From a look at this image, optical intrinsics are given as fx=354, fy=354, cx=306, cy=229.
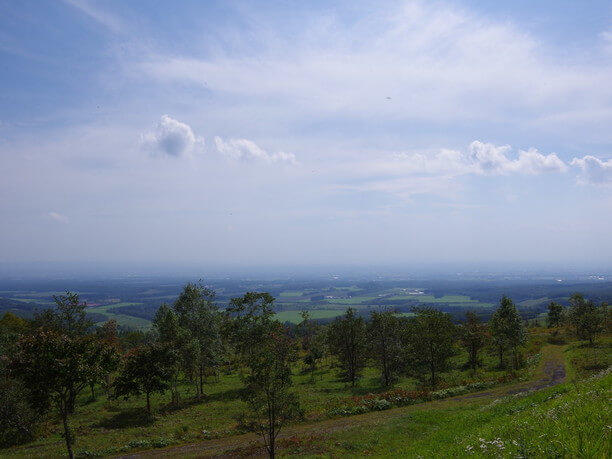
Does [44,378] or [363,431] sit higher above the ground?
[44,378]

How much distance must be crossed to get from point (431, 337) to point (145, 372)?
3801 cm

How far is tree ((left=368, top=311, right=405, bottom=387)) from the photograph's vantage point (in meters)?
54.3

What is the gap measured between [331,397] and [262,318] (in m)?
14.0

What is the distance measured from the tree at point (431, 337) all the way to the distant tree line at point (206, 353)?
14cm

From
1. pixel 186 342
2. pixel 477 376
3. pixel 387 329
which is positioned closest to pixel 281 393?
pixel 186 342

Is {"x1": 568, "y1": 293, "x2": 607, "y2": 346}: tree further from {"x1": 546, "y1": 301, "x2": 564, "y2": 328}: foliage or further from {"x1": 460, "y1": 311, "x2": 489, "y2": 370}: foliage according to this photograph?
{"x1": 546, "y1": 301, "x2": 564, "y2": 328}: foliage

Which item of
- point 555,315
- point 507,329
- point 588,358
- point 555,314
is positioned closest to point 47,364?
point 507,329

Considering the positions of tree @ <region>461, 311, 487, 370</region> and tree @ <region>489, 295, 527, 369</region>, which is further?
tree @ <region>461, 311, 487, 370</region>

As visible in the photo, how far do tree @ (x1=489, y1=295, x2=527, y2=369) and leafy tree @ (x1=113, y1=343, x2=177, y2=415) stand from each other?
4906cm

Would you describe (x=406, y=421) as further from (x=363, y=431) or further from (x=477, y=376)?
(x=477, y=376)

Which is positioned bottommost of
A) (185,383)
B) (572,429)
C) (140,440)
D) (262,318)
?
(185,383)

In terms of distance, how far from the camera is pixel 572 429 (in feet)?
27.9

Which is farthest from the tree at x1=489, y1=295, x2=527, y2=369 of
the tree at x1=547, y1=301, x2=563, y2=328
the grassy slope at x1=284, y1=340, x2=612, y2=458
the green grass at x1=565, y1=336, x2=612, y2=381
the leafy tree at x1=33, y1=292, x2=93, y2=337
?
the tree at x1=547, y1=301, x2=563, y2=328

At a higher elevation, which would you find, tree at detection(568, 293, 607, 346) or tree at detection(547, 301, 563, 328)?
tree at detection(568, 293, 607, 346)
